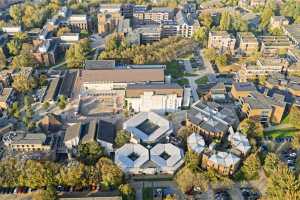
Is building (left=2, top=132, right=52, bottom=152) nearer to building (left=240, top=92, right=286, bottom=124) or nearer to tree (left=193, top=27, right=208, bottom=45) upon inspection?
building (left=240, top=92, right=286, bottom=124)

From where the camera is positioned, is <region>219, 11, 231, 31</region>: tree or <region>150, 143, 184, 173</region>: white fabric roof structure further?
<region>219, 11, 231, 31</region>: tree

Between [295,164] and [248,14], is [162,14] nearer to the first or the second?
[248,14]

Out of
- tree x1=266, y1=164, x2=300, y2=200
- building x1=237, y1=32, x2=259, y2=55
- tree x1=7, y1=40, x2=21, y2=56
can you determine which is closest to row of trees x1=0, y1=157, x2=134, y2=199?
tree x1=266, y1=164, x2=300, y2=200

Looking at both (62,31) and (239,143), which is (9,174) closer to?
(239,143)

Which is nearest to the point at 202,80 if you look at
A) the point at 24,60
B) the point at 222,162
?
the point at 222,162

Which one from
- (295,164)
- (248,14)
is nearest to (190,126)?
(295,164)
